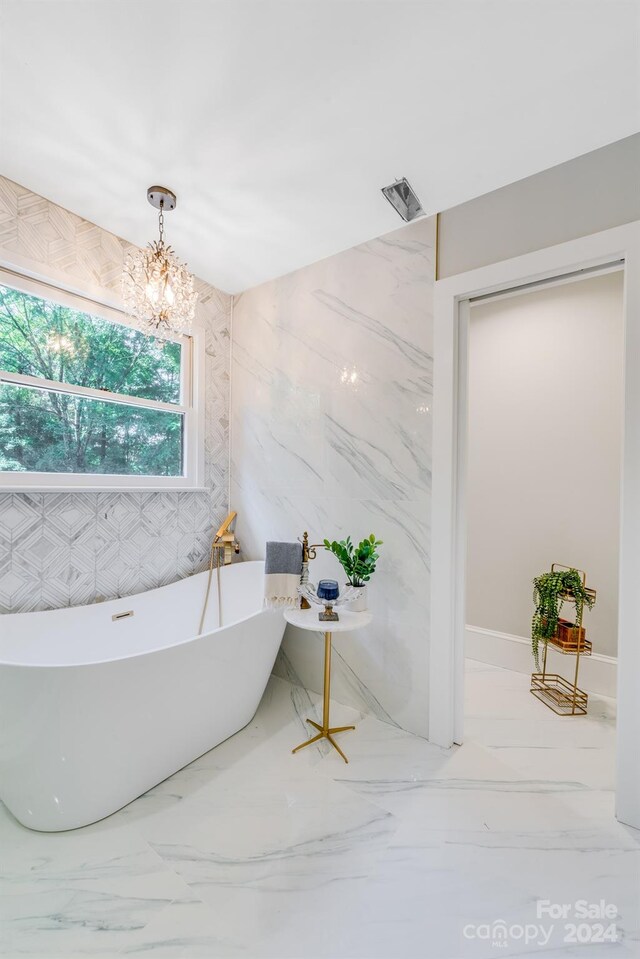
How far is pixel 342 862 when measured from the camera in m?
1.26

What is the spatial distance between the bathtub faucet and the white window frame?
0.30m

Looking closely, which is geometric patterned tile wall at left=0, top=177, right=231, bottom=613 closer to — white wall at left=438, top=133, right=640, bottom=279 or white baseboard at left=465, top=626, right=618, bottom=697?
white wall at left=438, top=133, right=640, bottom=279

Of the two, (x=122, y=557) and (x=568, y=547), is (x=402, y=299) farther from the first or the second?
(x=122, y=557)

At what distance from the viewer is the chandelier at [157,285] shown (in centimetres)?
177

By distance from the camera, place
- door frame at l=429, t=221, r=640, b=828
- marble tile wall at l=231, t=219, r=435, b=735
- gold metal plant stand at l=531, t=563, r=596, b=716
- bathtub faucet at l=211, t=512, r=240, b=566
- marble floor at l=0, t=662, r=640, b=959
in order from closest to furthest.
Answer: marble floor at l=0, t=662, r=640, b=959
door frame at l=429, t=221, r=640, b=828
marble tile wall at l=231, t=219, r=435, b=735
gold metal plant stand at l=531, t=563, r=596, b=716
bathtub faucet at l=211, t=512, r=240, b=566

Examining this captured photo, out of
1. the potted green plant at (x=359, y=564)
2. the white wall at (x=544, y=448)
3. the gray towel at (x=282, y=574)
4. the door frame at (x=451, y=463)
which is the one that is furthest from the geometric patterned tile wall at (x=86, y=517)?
the white wall at (x=544, y=448)

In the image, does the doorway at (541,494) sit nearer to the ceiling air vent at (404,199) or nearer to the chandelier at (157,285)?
the ceiling air vent at (404,199)

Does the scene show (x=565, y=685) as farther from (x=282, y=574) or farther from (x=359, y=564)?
(x=282, y=574)

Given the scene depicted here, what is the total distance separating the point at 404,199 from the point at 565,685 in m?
2.78

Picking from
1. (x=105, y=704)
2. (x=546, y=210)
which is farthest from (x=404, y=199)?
(x=105, y=704)

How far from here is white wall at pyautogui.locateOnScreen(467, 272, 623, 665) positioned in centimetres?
236

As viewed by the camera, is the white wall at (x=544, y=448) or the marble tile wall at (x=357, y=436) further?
the white wall at (x=544, y=448)

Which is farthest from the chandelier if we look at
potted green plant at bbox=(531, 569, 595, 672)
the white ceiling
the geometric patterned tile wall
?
potted green plant at bbox=(531, 569, 595, 672)

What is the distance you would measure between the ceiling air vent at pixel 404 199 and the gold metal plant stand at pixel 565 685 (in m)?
2.10
